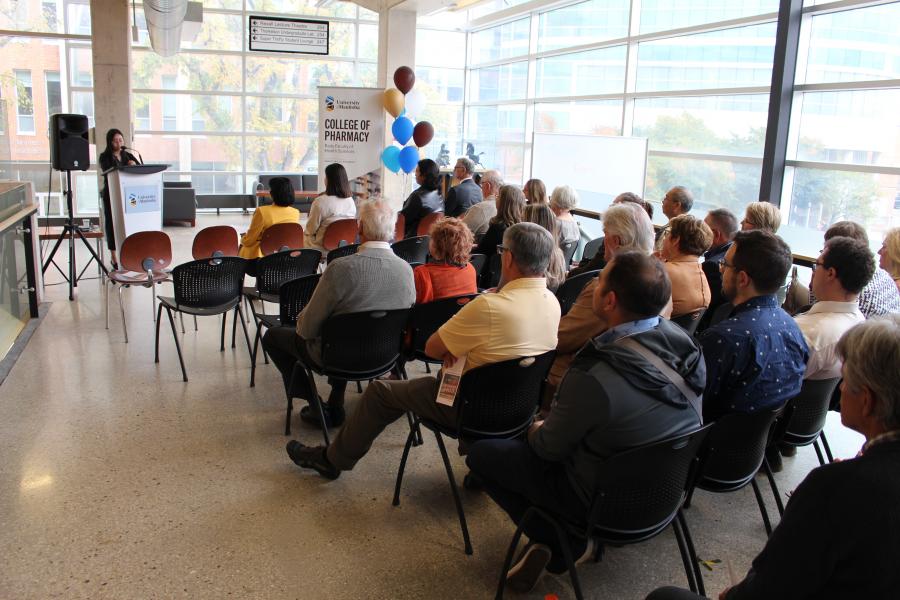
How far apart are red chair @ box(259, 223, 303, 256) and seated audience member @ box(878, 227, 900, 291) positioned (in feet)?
13.1

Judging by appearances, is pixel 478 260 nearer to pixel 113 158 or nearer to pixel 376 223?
pixel 376 223

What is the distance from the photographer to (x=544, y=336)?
2740mm

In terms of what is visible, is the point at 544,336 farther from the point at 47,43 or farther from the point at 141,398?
the point at 47,43

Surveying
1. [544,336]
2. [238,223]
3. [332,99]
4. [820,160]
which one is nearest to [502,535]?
[544,336]

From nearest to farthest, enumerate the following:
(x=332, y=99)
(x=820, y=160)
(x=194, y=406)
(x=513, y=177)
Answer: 1. (x=194, y=406)
2. (x=820, y=160)
3. (x=332, y=99)
4. (x=513, y=177)

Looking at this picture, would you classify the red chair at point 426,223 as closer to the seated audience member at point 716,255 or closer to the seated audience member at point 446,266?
the seated audience member at point 716,255

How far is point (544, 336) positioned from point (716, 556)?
3.66ft

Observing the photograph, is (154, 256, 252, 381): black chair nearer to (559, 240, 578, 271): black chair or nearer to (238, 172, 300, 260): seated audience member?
(238, 172, 300, 260): seated audience member

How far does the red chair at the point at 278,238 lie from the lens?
5.66 meters

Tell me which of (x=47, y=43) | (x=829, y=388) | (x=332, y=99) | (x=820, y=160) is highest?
(x=47, y=43)

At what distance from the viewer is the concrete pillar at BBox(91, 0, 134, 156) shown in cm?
999

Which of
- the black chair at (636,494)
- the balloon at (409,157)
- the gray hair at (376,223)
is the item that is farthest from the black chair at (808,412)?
the balloon at (409,157)

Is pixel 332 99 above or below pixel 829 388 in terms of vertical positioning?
above

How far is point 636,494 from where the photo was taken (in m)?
2.11
